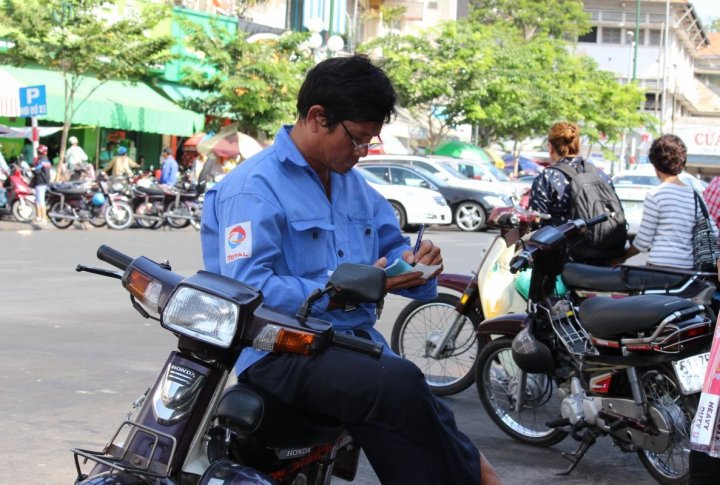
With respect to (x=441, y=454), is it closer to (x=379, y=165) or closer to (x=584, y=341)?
(x=584, y=341)

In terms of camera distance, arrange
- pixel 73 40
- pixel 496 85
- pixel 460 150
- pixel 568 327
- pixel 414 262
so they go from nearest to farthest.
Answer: pixel 414 262 → pixel 568 327 → pixel 73 40 → pixel 460 150 → pixel 496 85

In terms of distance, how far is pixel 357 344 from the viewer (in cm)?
282

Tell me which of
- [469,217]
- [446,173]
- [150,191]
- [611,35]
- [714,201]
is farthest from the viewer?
[611,35]

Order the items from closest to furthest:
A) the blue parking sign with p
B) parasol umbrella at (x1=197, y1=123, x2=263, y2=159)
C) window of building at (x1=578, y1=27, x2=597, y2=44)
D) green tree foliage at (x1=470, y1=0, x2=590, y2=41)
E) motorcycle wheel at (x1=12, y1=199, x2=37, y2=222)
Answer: the blue parking sign with p < motorcycle wheel at (x1=12, y1=199, x2=37, y2=222) < parasol umbrella at (x1=197, y1=123, x2=263, y2=159) < green tree foliage at (x1=470, y1=0, x2=590, y2=41) < window of building at (x1=578, y1=27, x2=597, y2=44)

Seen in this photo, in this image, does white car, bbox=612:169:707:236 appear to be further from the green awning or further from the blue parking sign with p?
the green awning

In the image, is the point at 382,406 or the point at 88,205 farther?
the point at 88,205

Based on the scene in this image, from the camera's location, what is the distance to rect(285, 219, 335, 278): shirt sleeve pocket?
3.23 metres

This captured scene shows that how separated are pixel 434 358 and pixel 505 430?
1010mm

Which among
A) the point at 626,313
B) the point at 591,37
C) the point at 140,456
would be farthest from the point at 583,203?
the point at 591,37

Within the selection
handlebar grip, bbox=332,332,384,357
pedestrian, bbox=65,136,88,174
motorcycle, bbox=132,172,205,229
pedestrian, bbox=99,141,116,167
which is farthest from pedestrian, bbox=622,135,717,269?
pedestrian, bbox=99,141,116,167

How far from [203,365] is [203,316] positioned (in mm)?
155

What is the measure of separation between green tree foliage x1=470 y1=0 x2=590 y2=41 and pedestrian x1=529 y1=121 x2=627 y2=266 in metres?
56.5

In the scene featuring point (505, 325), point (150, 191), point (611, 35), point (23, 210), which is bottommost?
point (23, 210)

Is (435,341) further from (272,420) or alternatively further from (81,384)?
(272,420)
